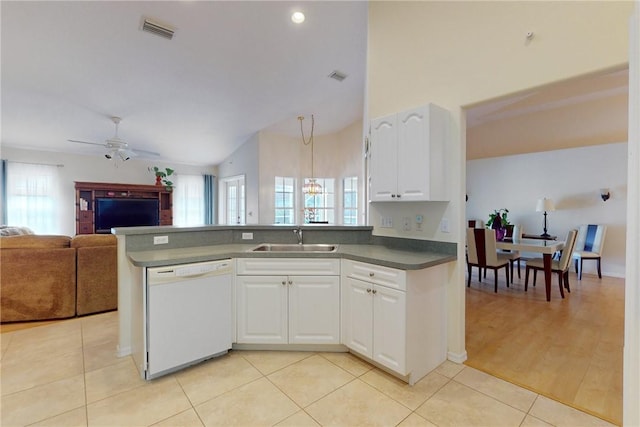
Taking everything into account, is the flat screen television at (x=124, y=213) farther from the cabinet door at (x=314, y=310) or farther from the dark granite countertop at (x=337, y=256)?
the cabinet door at (x=314, y=310)

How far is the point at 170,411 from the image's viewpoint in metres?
1.85

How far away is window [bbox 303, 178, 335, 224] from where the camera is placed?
24.4 feet

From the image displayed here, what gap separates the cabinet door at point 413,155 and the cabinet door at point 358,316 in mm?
846

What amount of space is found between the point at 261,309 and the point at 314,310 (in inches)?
18.0

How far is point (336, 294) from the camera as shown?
2.53 metres

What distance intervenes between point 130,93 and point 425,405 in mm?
5345

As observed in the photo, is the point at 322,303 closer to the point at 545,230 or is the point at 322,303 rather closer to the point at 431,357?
the point at 431,357

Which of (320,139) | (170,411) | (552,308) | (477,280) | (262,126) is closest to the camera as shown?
(170,411)

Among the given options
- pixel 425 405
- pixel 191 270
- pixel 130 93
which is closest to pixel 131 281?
pixel 191 270

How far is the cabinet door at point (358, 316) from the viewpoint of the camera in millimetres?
2330

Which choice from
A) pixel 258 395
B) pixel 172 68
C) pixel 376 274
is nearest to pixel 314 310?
pixel 376 274

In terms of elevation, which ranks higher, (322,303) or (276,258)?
(276,258)

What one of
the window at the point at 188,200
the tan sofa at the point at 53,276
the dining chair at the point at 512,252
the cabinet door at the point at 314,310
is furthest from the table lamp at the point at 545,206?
the window at the point at 188,200

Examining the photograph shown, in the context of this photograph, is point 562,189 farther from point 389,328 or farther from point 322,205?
point 389,328
